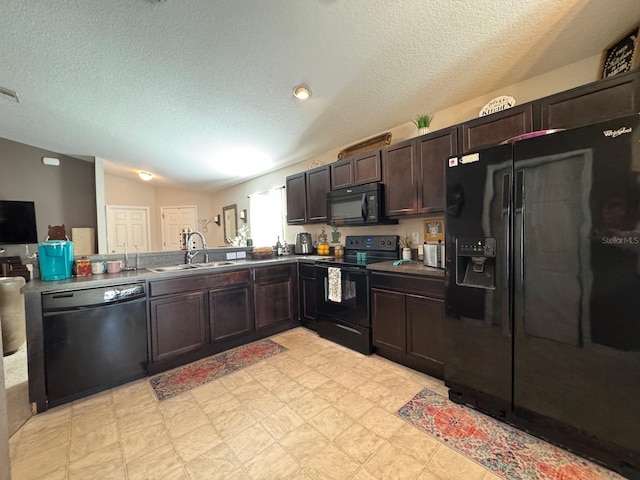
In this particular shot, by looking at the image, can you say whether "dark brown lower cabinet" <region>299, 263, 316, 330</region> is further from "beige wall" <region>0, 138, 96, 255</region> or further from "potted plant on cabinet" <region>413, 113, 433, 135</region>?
"beige wall" <region>0, 138, 96, 255</region>

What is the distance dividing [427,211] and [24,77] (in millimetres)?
4036

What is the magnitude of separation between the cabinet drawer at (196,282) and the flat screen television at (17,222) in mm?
3967

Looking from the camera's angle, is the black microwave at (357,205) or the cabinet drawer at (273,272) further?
the cabinet drawer at (273,272)

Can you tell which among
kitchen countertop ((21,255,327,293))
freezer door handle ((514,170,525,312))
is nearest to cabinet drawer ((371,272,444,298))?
freezer door handle ((514,170,525,312))

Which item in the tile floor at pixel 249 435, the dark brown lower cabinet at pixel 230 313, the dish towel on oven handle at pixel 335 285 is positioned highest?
the dish towel on oven handle at pixel 335 285

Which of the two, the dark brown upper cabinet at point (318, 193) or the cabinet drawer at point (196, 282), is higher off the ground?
the dark brown upper cabinet at point (318, 193)

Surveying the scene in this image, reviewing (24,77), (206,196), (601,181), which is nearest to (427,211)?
(601,181)

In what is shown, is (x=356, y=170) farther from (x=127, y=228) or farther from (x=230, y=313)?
(x=127, y=228)

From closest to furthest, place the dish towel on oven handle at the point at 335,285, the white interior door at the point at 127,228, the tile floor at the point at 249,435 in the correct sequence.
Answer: the tile floor at the point at 249,435 < the dish towel on oven handle at the point at 335,285 < the white interior door at the point at 127,228

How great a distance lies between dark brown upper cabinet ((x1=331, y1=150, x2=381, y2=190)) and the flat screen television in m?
5.18

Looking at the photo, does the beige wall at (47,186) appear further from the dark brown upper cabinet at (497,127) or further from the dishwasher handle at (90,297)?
the dark brown upper cabinet at (497,127)

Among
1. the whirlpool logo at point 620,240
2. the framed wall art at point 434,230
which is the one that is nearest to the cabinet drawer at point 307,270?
the framed wall art at point 434,230

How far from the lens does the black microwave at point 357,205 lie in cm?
284

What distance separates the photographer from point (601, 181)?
131 cm
